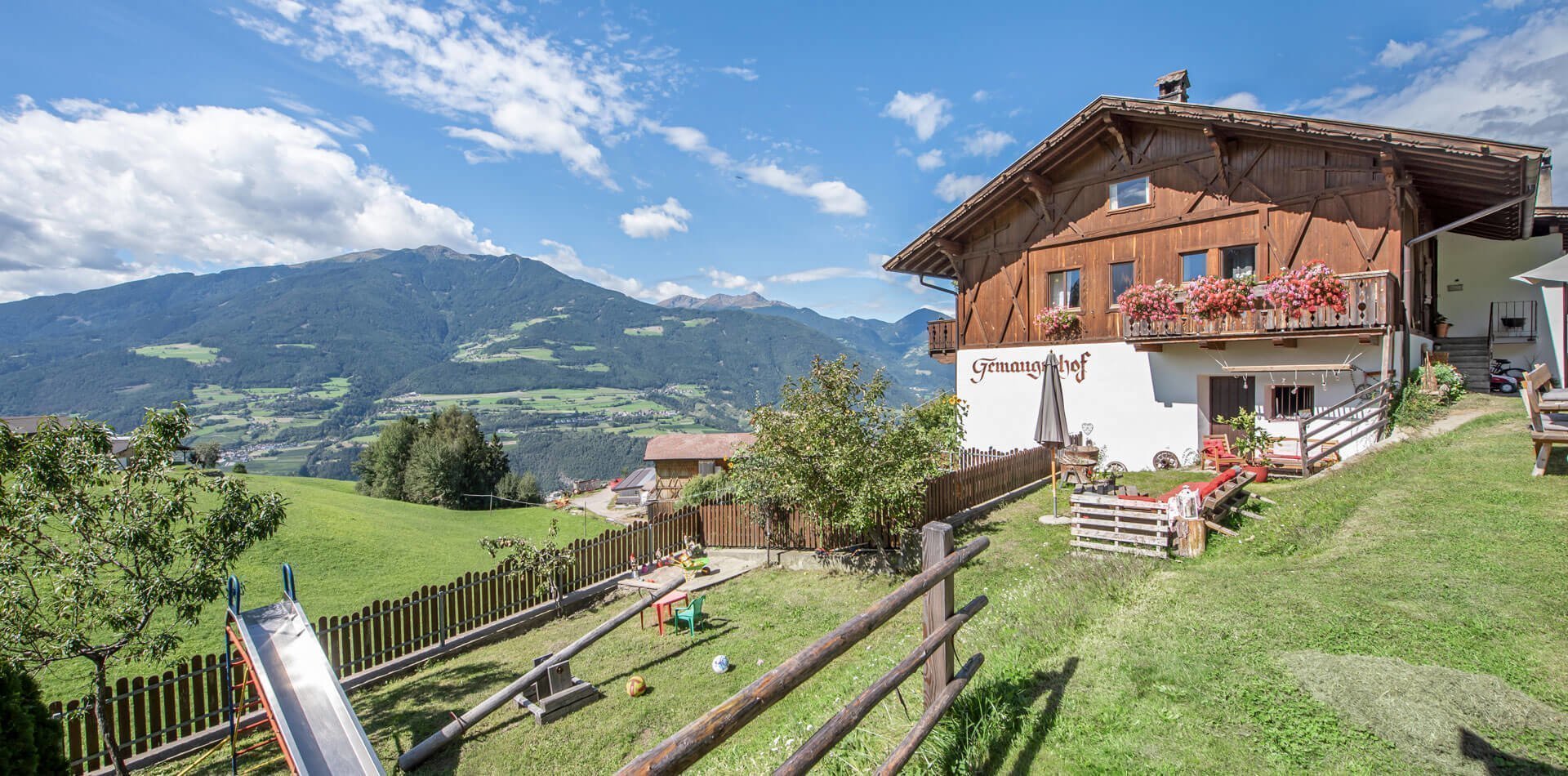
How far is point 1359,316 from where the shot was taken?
13.4 metres

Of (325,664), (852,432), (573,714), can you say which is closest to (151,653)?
(325,664)

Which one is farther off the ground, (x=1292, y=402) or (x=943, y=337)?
(x=943, y=337)

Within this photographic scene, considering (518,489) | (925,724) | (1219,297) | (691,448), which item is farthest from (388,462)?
(925,724)

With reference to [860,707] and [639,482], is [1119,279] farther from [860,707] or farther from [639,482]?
[639,482]

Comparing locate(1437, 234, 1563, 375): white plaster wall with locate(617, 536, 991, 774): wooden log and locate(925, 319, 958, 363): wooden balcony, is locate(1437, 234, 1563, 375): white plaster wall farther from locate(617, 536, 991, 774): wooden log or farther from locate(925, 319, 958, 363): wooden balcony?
locate(617, 536, 991, 774): wooden log

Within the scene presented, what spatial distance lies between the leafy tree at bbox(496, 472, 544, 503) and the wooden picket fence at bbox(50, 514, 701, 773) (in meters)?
40.7

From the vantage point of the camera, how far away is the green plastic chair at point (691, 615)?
10841 mm

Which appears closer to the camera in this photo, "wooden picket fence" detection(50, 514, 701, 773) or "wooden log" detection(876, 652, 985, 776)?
"wooden log" detection(876, 652, 985, 776)

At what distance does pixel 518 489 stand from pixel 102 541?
51487 millimetres

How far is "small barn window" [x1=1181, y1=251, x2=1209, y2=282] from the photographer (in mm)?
16547

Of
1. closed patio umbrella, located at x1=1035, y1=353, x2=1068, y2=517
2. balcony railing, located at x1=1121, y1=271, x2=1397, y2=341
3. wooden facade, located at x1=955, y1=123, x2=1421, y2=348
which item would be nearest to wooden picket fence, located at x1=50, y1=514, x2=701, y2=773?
closed patio umbrella, located at x1=1035, y1=353, x2=1068, y2=517

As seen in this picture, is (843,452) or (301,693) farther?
(843,452)

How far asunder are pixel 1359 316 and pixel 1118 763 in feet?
46.9

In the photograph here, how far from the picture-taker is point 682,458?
46312mm
